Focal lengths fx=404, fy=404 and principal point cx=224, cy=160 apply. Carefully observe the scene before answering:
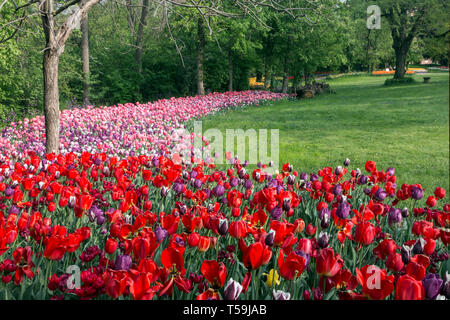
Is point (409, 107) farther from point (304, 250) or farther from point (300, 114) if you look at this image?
point (304, 250)

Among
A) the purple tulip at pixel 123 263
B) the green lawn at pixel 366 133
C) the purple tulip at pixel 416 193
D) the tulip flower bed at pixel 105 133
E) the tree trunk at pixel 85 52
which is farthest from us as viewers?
the tree trunk at pixel 85 52

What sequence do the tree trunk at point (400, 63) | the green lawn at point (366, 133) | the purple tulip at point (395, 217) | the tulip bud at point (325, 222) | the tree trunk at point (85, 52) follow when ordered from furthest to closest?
the tree trunk at point (400, 63) → the tree trunk at point (85, 52) → the green lawn at point (366, 133) → the purple tulip at point (395, 217) → the tulip bud at point (325, 222)

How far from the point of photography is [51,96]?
18.1ft

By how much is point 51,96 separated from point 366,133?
8806 mm

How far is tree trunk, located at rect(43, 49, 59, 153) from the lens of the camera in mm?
5355

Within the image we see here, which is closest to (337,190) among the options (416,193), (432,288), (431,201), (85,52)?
(416,193)

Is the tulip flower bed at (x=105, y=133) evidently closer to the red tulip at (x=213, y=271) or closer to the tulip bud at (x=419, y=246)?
the tulip bud at (x=419, y=246)

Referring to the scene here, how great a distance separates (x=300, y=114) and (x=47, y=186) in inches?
549

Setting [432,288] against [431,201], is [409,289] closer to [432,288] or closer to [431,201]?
[432,288]

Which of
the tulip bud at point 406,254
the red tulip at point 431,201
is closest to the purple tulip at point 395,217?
the red tulip at point 431,201

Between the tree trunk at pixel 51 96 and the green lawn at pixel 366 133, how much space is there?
13.5 feet

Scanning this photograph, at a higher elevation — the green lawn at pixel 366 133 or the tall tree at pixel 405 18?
the tall tree at pixel 405 18

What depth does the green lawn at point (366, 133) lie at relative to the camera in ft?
A: 25.7

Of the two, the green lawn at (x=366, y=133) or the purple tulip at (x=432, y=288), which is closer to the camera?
the purple tulip at (x=432, y=288)
